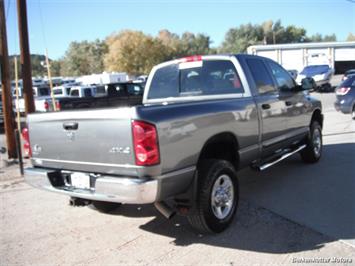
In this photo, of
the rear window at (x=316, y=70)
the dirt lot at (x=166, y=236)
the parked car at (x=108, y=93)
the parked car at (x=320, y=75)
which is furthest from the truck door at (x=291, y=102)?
the rear window at (x=316, y=70)

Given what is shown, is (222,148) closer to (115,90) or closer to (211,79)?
(211,79)

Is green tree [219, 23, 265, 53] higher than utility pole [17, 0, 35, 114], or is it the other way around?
green tree [219, 23, 265, 53]

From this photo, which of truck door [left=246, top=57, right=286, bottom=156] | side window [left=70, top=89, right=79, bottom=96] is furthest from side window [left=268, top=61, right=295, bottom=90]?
side window [left=70, top=89, right=79, bottom=96]

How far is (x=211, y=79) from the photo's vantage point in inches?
198

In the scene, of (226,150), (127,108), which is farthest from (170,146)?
(226,150)

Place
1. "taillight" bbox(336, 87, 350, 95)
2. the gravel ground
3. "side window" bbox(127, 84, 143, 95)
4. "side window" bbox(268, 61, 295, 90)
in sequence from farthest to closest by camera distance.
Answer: "side window" bbox(127, 84, 143, 95) < "taillight" bbox(336, 87, 350, 95) < "side window" bbox(268, 61, 295, 90) < the gravel ground

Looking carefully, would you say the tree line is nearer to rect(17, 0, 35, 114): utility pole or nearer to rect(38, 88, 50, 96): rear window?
rect(38, 88, 50, 96): rear window

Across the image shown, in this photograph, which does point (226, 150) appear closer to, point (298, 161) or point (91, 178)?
point (91, 178)

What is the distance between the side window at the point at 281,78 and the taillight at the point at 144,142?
10.1 ft

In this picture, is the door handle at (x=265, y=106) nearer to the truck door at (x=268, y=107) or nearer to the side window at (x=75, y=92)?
the truck door at (x=268, y=107)

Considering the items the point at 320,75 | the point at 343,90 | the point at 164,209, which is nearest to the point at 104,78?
the point at 320,75

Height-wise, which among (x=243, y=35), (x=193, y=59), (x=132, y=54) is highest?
(x=243, y=35)

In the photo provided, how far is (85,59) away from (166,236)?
259 ft

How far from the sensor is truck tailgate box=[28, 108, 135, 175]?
3295 mm
